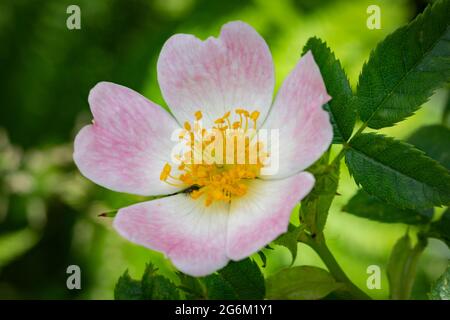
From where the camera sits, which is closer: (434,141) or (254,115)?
(254,115)

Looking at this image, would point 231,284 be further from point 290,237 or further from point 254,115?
point 254,115

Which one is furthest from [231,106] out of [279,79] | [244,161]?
[279,79]

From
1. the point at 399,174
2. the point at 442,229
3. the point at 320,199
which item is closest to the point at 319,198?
the point at 320,199

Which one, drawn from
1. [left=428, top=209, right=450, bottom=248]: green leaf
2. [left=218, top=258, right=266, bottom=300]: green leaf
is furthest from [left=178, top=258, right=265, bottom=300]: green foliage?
[left=428, top=209, right=450, bottom=248]: green leaf

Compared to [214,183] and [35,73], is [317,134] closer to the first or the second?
[214,183]

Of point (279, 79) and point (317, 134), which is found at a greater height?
point (279, 79)

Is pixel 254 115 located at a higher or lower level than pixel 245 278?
higher
